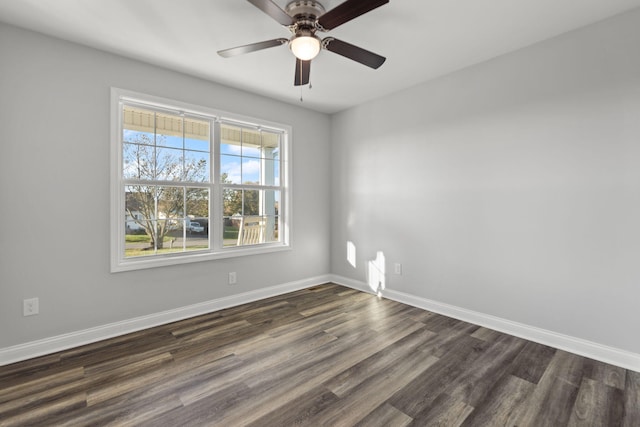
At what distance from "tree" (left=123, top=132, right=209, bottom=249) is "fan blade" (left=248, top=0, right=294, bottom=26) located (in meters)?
1.94

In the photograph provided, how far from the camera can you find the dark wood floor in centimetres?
169

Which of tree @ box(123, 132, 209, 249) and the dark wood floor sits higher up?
tree @ box(123, 132, 209, 249)

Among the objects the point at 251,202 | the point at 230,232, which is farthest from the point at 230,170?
the point at 230,232

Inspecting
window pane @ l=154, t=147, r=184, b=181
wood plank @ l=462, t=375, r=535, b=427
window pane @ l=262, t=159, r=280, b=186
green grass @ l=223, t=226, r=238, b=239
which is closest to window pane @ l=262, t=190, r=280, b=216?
window pane @ l=262, t=159, r=280, b=186

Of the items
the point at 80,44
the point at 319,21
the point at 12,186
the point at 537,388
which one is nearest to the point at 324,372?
the point at 537,388

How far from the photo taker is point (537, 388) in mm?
1931

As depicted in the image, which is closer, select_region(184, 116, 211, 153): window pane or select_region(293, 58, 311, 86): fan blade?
select_region(293, 58, 311, 86): fan blade

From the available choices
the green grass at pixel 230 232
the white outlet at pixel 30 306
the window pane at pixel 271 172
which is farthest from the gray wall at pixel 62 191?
the window pane at pixel 271 172

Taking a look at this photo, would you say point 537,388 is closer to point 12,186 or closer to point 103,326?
point 103,326

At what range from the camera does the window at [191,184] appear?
287cm

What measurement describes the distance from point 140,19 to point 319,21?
1.43 metres

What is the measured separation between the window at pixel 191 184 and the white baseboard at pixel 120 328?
1.72 ft

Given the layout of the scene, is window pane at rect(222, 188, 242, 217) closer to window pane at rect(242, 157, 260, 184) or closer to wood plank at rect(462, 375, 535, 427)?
window pane at rect(242, 157, 260, 184)

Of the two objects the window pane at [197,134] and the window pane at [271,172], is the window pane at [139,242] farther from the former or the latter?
the window pane at [271,172]
